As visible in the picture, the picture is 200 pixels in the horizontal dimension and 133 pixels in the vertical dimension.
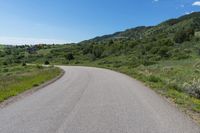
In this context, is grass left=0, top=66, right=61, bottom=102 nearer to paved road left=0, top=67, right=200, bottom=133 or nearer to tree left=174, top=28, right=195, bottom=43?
paved road left=0, top=67, right=200, bottom=133

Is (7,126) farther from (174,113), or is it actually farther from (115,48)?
(115,48)

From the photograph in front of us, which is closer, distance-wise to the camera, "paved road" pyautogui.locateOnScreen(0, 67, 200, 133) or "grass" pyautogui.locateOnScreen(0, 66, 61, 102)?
"paved road" pyautogui.locateOnScreen(0, 67, 200, 133)

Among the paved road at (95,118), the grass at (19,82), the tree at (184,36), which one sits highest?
the tree at (184,36)


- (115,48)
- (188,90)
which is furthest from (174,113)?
(115,48)

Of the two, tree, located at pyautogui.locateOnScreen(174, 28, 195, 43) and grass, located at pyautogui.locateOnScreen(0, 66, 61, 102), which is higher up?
tree, located at pyautogui.locateOnScreen(174, 28, 195, 43)

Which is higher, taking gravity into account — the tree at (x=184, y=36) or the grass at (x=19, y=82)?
the tree at (x=184, y=36)

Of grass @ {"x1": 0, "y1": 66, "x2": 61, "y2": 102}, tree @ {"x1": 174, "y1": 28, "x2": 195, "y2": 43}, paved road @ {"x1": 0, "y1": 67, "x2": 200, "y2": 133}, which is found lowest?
grass @ {"x1": 0, "y1": 66, "x2": 61, "y2": 102}

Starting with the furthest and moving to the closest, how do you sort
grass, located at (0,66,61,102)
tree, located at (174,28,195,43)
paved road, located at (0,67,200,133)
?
tree, located at (174,28,195,43) → grass, located at (0,66,61,102) → paved road, located at (0,67,200,133)

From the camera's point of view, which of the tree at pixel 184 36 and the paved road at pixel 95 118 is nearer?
the paved road at pixel 95 118

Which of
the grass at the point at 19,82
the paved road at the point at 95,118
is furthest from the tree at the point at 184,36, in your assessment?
the paved road at the point at 95,118

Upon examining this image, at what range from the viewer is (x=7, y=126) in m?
8.45

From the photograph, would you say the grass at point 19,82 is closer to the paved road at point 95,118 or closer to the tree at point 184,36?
the paved road at point 95,118

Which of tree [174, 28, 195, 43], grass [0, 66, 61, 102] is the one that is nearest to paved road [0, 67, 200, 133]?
grass [0, 66, 61, 102]

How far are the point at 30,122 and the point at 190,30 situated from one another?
93548 millimetres
